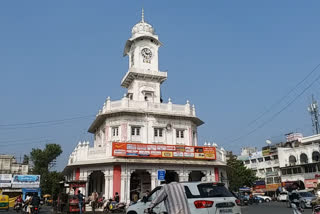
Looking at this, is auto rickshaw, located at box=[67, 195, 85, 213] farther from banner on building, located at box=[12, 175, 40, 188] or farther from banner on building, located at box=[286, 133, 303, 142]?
banner on building, located at box=[286, 133, 303, 142]

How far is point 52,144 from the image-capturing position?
204 ft

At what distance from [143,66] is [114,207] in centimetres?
1943

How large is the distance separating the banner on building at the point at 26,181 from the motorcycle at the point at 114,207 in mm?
22592

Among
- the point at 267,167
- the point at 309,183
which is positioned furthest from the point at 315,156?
the point at 267,167

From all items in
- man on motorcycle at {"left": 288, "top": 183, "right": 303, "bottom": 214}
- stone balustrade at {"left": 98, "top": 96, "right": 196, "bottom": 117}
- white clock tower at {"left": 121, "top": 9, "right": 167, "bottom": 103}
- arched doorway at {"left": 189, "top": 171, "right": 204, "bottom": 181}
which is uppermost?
white clock tower at {"left": 121, "top": 9, "right": 167, "bottom": 103}

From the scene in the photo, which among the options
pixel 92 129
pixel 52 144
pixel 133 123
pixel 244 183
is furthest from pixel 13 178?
pixel 244 183

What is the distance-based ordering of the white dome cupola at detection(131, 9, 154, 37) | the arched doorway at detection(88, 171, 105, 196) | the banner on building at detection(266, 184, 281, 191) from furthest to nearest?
1. the banner on building at detection(266, 184, 281, 191)
2. the white dome cupola at detection(131, 9, 154, 37)
3. the arched doorway at detection(88, 171, 105, 196)

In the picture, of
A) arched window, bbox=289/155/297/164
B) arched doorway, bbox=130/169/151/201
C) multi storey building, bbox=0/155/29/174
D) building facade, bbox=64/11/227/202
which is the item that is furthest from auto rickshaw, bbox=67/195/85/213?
multi storey building, bbox=0/155/29/174

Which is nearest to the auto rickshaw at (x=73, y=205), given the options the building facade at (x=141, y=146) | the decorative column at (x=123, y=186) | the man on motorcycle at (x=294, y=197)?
the building facade at (x=141, y=146)

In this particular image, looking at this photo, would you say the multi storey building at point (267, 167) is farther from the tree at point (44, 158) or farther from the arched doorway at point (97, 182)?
the tree at point (44, 158)

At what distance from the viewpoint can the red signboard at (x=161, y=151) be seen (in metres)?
26.5

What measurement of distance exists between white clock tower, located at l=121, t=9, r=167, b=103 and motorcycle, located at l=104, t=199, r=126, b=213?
1400 centimetres

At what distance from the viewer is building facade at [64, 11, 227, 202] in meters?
26.5

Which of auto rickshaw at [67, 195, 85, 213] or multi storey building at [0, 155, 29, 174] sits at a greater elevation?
multi storey building at [0, 155, 29, 174]
